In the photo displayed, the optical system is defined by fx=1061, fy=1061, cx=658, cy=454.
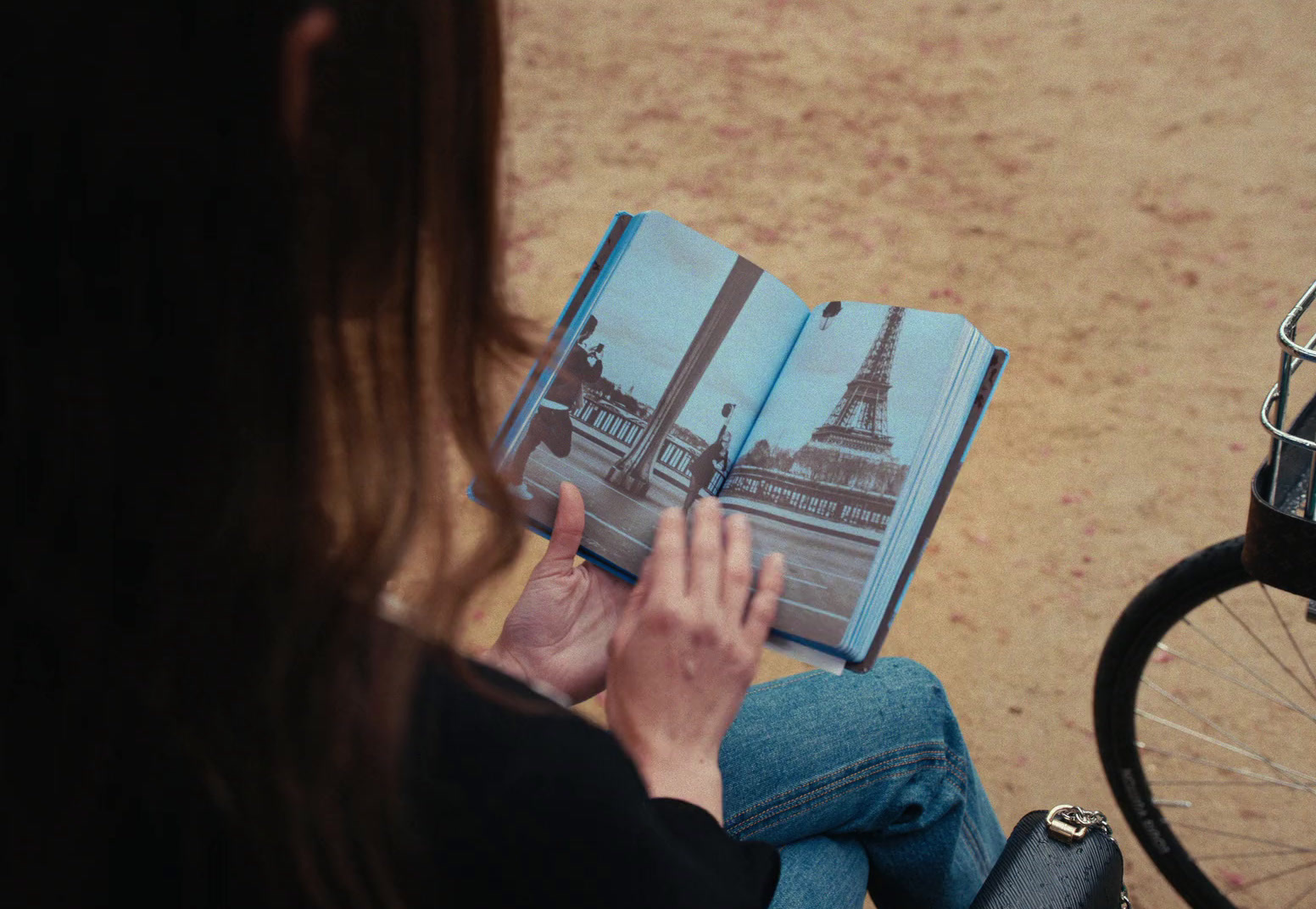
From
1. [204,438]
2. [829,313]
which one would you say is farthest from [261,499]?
[829,313]

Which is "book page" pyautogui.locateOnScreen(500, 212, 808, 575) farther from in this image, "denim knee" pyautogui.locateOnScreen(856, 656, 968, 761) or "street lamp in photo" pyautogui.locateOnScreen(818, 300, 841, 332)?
"denim knee" pyautogui.locateOnScreen(856, 656, 968, 761)

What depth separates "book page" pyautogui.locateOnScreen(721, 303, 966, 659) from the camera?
0.80 m

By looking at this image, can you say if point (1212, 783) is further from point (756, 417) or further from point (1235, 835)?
point (756, 417)

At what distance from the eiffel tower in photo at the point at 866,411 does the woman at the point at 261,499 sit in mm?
344

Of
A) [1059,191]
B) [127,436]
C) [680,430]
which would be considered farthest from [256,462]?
[1059,191]

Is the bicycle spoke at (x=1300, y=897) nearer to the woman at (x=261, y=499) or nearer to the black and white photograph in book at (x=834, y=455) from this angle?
the black and white photograph in book at (x=834, y=455)

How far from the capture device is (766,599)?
77cm

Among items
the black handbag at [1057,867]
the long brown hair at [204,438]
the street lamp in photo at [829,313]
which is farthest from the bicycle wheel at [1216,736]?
the long brown hair at [204,438]

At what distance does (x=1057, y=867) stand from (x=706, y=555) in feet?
1.10

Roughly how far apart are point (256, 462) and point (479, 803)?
0.19m

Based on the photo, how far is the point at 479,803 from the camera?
0.50m

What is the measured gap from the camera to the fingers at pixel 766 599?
2.50ft

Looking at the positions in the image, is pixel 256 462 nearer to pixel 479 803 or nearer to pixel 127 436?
pixel 127 436

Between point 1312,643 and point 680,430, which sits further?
point 1312,643
